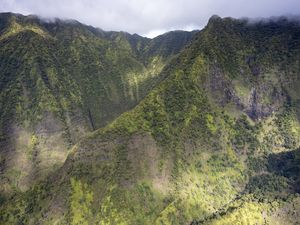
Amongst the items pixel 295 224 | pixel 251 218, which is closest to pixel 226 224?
pixel 251 218

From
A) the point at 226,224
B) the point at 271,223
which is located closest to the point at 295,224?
the point at 271,223

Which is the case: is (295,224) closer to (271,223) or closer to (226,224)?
(271,223)

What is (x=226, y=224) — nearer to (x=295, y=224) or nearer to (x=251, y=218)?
(x=251, y=218)
